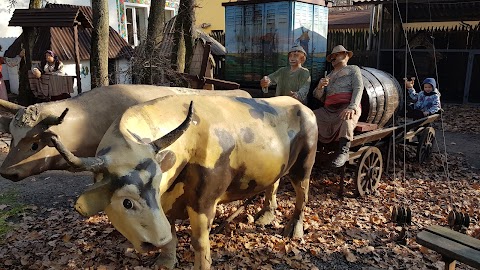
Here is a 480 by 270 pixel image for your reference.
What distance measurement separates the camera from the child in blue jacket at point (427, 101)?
8.12 meters

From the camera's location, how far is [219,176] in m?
3.34

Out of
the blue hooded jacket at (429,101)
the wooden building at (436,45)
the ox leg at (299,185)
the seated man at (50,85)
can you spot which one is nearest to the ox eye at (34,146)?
the ox leg at (299,185)

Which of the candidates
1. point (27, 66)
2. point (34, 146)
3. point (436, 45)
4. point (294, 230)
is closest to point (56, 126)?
point (34, 146)

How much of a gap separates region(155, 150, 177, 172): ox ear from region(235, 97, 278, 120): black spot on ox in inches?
50.0

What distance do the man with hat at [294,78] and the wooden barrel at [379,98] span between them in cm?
147

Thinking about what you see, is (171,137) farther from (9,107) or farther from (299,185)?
(299,185)

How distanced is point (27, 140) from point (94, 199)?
5.37ft

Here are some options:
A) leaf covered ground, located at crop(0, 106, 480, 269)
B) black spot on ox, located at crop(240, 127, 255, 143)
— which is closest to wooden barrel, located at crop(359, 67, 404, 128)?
leaf covered ground, located at crop(0, 106, 480, 269)

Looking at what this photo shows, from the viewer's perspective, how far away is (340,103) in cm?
606

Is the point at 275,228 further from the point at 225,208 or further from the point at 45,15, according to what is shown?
the point at 45,15

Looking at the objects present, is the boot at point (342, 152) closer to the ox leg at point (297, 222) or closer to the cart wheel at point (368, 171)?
the cart wheel at point (368, 171)

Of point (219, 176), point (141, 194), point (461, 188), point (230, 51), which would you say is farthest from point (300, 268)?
point (230, 51)

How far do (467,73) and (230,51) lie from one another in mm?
9213

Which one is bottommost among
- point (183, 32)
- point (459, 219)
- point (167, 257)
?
point (167, 257)
